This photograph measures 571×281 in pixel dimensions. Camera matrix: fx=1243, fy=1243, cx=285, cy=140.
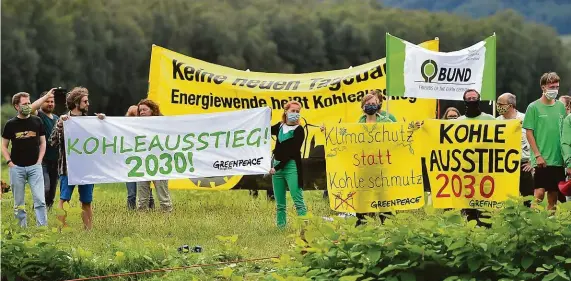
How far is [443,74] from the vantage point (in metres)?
17.9

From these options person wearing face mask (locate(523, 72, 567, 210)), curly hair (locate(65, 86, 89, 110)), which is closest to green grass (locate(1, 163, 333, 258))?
curly hair (locate(65, 86, 89, 110))

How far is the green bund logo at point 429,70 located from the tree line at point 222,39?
1776 inches

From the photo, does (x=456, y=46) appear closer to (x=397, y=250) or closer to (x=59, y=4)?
(x=59, y=4)

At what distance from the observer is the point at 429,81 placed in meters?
17.8

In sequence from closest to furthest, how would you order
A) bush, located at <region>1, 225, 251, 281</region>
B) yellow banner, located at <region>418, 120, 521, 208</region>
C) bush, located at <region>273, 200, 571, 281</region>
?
bush, located at <region>273, 200, 571, 281</region> < bush, located at <region>1, 225, 251, 281</region> < yellow banner, located at <region>418, 120, 521, 208</region>

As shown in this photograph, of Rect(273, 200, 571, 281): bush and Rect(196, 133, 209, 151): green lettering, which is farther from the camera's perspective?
Rect(196, 133, 209, 151): green lettering

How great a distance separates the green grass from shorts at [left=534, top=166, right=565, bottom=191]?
285cm

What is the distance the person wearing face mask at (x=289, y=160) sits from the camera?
48.4 feet

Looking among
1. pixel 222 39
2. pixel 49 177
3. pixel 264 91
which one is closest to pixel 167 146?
pixel 49 177

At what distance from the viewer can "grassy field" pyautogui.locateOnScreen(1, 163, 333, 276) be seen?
1320cm

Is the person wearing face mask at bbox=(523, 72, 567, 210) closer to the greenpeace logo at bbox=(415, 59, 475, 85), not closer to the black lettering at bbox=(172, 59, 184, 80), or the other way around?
the greenpeace logo at bbox=(415, 59, 475, 85)

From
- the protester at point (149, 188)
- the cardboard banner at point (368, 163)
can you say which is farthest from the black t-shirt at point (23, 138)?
the cardboard banner at point (368, 163)

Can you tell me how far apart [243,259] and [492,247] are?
3.53 m

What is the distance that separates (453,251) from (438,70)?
9139mm
